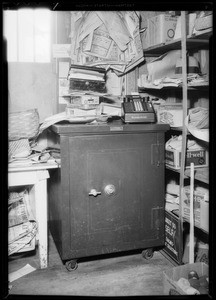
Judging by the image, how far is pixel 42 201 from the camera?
2.39 meters

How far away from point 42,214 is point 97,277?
0.60m

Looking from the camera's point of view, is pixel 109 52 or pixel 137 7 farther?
pixel 109 52

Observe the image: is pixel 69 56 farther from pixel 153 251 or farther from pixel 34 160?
pixel 153 251

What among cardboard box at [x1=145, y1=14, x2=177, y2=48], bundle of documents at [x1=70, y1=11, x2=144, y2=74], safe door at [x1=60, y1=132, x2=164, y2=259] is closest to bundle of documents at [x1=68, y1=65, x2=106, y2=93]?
bundle of documents at [x1=70, y1=11, x2=144, y2=74]

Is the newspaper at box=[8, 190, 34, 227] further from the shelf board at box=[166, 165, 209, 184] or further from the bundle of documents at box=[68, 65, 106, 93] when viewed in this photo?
the shelf board at box=[166, 165, 209, 184]

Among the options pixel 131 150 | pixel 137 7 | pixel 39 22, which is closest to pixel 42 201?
pixel 131 150

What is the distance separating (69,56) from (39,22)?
0.41 metres

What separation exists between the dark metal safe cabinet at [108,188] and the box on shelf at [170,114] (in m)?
0.19

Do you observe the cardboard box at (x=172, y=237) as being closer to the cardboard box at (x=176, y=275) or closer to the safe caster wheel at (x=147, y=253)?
the safe caster wheel at (x=147, y=253)

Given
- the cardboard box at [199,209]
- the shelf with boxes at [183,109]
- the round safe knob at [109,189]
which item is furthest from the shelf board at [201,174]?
the round safe knob at [109,189]

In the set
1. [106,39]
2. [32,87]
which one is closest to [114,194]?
[32,87]

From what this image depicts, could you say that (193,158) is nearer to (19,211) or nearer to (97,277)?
(97,277)

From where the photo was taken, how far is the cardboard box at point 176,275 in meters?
1.88

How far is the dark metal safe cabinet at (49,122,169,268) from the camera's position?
230 centimetres
